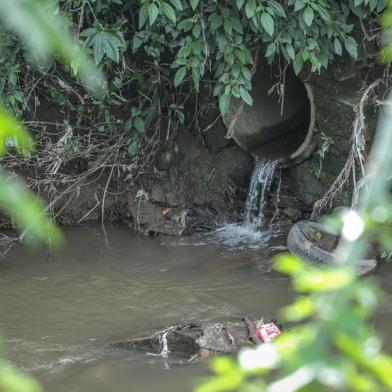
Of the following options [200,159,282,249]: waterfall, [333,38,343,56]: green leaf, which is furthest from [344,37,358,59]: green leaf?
[200,159,282,249]: waterfall

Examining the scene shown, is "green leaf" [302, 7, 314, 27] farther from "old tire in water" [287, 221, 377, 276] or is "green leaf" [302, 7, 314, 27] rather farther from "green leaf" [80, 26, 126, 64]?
"old tire in water" [287, 221, 377, 276]

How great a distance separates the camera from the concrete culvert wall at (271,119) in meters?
6.67

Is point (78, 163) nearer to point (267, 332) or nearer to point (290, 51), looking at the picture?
point (290, 51)

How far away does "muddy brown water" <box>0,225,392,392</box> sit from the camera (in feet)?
12.6

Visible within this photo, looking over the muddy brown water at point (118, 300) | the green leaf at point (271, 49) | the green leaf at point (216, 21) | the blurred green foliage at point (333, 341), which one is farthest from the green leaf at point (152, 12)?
the blurred green foliage at point (333, 341)

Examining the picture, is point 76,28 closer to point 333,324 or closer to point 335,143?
point 335,143

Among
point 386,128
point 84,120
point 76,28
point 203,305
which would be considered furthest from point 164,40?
point 386,128

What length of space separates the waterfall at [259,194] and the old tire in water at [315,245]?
0.85 metres

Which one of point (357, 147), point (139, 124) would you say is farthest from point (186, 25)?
point (357, 147)

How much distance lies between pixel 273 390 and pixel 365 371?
0.09 m

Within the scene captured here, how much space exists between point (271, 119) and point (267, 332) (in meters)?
3.51

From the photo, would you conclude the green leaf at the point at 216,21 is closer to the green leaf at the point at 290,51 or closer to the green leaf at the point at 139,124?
the green leaf at the point at 290,51

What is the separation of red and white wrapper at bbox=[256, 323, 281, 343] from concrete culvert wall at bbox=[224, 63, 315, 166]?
103 inches

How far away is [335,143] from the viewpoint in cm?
A: 591
